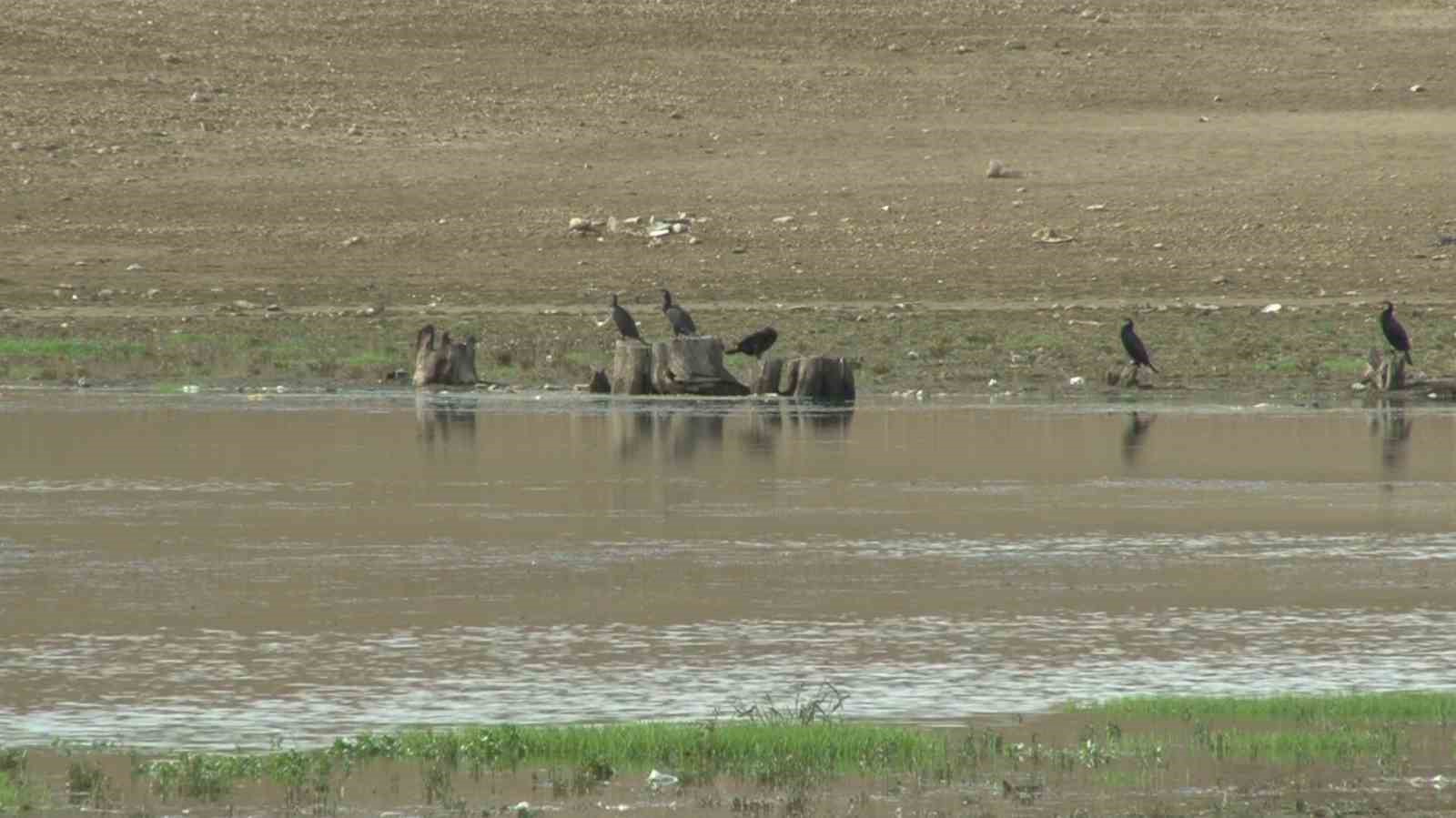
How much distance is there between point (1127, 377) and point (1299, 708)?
16.7 m

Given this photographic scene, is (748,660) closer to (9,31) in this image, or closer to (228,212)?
(228,212)

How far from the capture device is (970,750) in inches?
383

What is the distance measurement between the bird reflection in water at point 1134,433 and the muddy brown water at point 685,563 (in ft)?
0.16

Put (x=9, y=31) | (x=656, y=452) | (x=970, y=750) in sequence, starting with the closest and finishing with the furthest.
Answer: (x=970, y=750) → (x=656, y=452) → (x=9, y=31)

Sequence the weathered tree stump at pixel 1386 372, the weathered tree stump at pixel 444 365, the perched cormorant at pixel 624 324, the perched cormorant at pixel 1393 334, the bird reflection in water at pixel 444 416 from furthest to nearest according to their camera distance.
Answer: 1. the perched cormorant at pixel 624 324
2. the perched cormorant at pixel 1393 334
3. the weathered tree stump at pixel 444 365
4. the weathered tree stump at pixel 1386 372
5. the bird reflection in water at pixel 444 416

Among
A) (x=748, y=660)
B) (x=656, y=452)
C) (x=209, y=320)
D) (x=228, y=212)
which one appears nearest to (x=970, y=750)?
(x=748, y=660)

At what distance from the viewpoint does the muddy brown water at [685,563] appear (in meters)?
11.2

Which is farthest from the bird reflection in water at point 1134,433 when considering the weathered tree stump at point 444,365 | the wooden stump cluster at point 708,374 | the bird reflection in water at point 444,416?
the weathered tree stump at point 444,365

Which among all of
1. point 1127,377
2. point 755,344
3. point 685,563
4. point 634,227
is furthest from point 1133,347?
point 634,227

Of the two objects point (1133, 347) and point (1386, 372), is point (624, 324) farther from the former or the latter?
point (1386, 372)

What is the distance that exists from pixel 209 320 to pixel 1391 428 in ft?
49.5

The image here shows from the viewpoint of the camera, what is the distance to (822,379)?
81.6 feet

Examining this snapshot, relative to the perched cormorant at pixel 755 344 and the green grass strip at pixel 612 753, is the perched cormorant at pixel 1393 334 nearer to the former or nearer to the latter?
the perched cormorant at pixel 755 344

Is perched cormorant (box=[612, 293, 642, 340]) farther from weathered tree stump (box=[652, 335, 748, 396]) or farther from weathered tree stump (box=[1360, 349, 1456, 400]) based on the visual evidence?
weathered tree stump (box=[1360, 349, 1456, 400])
